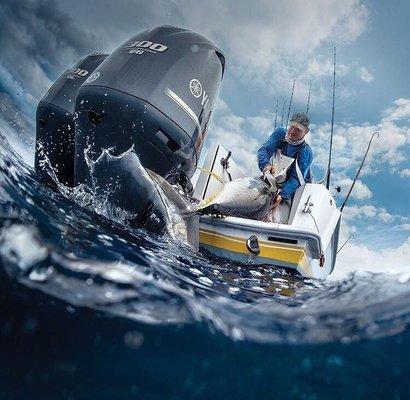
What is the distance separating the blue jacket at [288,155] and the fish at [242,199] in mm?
468

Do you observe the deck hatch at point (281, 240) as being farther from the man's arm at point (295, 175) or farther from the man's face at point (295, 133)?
the man's face at point (295, 133)

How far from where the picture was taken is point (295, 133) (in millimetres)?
5375

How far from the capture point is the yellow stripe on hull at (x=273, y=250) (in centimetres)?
428

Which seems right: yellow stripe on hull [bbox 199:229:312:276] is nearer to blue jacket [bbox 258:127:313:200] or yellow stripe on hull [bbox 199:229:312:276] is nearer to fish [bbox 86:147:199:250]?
fish [bbox 86:147:199:250]

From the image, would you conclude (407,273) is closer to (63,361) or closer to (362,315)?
(362,315)

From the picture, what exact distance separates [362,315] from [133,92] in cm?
Result: 303

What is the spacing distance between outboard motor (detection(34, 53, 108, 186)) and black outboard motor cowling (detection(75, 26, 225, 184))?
3.91ft

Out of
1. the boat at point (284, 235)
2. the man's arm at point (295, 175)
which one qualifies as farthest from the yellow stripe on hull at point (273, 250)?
the man's arm at point (295, 175)

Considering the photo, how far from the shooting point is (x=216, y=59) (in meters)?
4.83

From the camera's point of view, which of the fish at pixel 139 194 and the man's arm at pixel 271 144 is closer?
the fish at pixel 139 194

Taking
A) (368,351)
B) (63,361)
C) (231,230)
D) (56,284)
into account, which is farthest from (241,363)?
(231,230)

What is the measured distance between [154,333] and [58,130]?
13.8ft

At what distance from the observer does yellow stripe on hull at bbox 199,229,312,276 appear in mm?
4277

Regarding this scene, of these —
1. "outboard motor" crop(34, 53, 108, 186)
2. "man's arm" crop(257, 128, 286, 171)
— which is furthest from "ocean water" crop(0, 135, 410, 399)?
"man's arm" crop(257, 128, 286, 171)
